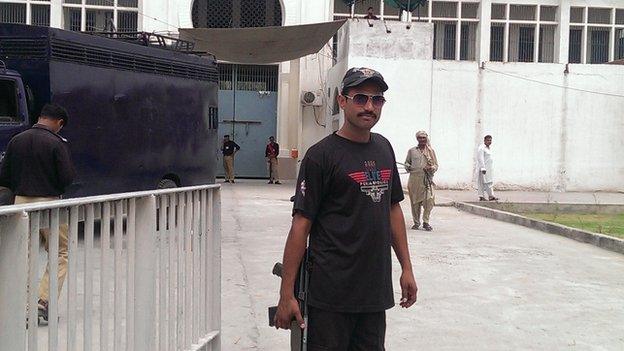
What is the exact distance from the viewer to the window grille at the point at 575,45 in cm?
2611

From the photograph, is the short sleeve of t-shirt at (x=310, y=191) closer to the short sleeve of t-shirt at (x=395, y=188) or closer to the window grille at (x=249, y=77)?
the short sleeve of t-shirt at (x=395, y=188)

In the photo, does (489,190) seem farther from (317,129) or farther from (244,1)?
(244,1)

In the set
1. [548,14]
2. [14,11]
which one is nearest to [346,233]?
[14,11]

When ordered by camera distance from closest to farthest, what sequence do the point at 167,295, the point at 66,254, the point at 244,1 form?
1. the point at 66,254
2. the point at 167,295
3. the point at 244,1

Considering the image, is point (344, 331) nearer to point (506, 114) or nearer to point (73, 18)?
point (506, 114)

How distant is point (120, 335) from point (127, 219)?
562mm

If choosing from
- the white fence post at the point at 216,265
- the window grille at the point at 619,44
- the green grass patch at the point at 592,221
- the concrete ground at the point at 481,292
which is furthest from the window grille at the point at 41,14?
the white fence post at the point at 216,265

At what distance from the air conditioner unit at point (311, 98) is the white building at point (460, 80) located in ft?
0.73

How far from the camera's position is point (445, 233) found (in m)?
11.9

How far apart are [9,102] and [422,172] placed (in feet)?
21.5

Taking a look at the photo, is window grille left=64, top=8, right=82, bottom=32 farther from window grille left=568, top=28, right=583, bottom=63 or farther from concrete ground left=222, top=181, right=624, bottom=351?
window grille left=568, top=28, right=583, bottom=63

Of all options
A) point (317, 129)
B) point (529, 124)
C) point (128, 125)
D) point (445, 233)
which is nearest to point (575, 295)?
point (445, 233)

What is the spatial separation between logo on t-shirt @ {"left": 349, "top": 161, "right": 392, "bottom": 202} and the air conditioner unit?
20550 millimetres

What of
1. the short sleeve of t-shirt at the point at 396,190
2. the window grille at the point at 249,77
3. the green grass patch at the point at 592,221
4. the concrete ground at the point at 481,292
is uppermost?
the window grille at the point at 249,77
